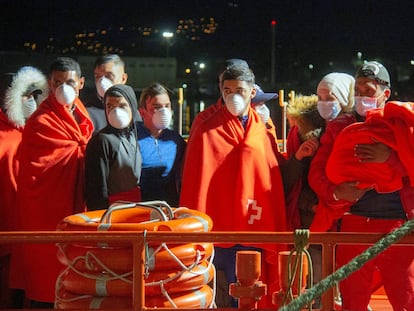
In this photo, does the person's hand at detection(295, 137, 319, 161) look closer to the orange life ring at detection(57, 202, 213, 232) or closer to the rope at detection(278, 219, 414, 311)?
the orange life ring at detection(57, 202, 213, 232)

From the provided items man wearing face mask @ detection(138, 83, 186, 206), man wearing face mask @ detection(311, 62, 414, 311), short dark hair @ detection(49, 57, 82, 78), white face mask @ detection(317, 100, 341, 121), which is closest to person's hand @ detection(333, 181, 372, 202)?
man wearing face mask @ detection(311, 62, 414, 311)

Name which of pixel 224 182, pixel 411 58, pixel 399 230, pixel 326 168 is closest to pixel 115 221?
pixel 224 182

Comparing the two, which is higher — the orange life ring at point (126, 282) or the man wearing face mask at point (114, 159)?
the man wearing face mask at point (114, 159)

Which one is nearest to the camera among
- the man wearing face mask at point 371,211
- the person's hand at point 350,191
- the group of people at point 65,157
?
the man wearing face mask at point 371,211

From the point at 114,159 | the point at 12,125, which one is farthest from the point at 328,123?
the point at 12,125

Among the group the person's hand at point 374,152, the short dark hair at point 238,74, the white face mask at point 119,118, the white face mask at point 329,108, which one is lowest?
the person's hand at point 374,152

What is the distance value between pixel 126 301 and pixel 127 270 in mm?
146

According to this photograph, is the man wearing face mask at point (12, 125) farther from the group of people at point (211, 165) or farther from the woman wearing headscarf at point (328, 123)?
the woman wearing headscarf at point (328, 123)

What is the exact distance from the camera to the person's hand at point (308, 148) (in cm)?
367

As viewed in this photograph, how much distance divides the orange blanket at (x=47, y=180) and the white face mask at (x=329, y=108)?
1532 mm

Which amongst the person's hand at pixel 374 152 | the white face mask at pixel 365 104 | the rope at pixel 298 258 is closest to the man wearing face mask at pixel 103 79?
the white face mask at pixel 365 104

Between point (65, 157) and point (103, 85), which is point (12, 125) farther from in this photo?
point (103, 85)

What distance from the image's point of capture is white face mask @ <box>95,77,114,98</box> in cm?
463

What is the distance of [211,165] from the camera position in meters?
3.72
